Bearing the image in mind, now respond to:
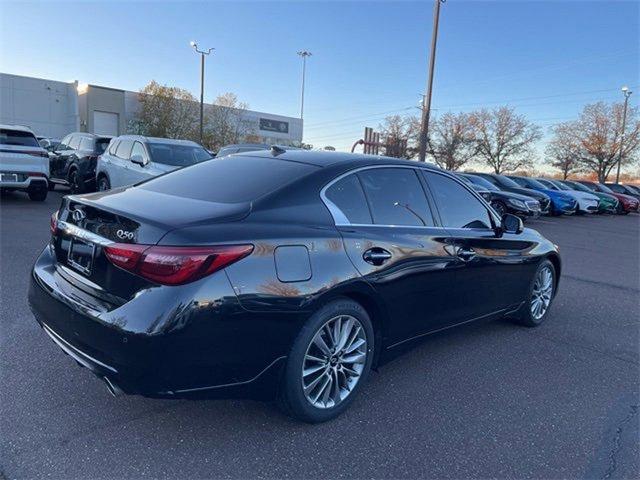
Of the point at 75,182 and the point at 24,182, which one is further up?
the point at 24,182

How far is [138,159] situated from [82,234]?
324 inches

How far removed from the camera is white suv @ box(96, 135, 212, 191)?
34.3ft

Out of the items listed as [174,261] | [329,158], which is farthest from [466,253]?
[174,261]

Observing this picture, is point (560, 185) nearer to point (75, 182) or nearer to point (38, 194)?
point (75, 182)

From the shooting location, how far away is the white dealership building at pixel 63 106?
1713 inches

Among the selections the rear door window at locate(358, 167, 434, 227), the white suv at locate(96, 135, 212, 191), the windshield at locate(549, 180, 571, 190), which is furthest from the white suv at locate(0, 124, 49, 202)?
the windshield at locate(549, 180, 571, 190)

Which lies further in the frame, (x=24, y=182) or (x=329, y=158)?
(x=24, y=182)

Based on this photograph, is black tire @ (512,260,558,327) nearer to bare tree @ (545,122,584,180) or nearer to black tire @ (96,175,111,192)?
black tire @ (96,175,111,192)

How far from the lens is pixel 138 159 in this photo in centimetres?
1042

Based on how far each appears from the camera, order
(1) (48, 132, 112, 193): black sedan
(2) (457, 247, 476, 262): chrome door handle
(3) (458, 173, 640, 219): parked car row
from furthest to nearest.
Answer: (3) (458, 173, 640, 219): parked car row → (1) (48, 132, 112, 193): black sedan → (2) (457, 247, 476, 262): chrome door handle

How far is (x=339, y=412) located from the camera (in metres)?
3.05

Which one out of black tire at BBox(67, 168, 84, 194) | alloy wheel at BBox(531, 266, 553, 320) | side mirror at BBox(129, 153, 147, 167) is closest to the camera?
alloy wheel at BBox(531, 266, 553, 320)

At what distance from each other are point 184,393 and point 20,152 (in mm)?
10863

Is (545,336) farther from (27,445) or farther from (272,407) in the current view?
(27,445)
